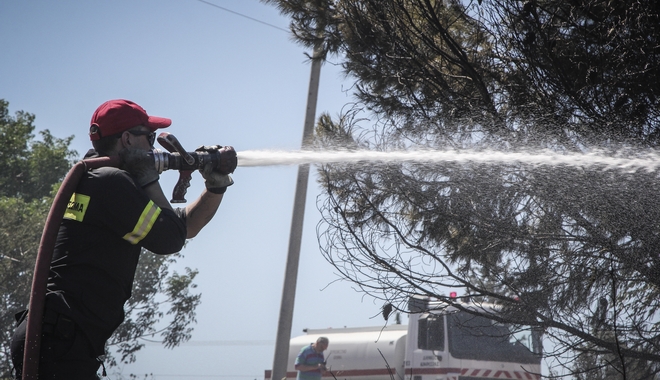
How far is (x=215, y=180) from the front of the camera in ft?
9.88

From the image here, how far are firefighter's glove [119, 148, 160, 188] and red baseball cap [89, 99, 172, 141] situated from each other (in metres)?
0.14

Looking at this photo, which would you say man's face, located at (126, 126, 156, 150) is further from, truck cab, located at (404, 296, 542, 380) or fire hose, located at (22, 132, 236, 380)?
truck cab, located at (404, 296, 542, 380)

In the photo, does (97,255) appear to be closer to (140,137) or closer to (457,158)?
(140,137)

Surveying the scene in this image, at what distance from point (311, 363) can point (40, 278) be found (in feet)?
26.4

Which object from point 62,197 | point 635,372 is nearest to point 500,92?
point 635,372

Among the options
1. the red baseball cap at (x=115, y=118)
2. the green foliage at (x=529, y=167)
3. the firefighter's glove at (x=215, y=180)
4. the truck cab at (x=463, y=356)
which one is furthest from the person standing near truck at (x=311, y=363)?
the red baseball cap at (x=115, y=118)

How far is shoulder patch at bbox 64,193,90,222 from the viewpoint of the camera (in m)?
2.59

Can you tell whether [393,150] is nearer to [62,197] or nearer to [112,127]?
[112,127]

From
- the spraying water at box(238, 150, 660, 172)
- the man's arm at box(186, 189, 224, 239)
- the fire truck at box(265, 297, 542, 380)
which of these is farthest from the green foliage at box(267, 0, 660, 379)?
the fire truck at box(265, 297, 542, 380)

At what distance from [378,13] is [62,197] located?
3194 mm

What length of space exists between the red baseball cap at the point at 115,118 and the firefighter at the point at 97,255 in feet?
0.47

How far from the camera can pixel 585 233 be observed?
172 inches

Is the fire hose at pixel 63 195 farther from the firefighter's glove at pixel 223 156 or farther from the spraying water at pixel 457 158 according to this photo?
the spraying water at pixel 457 158

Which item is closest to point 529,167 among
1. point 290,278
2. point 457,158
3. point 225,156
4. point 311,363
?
point 457,158
